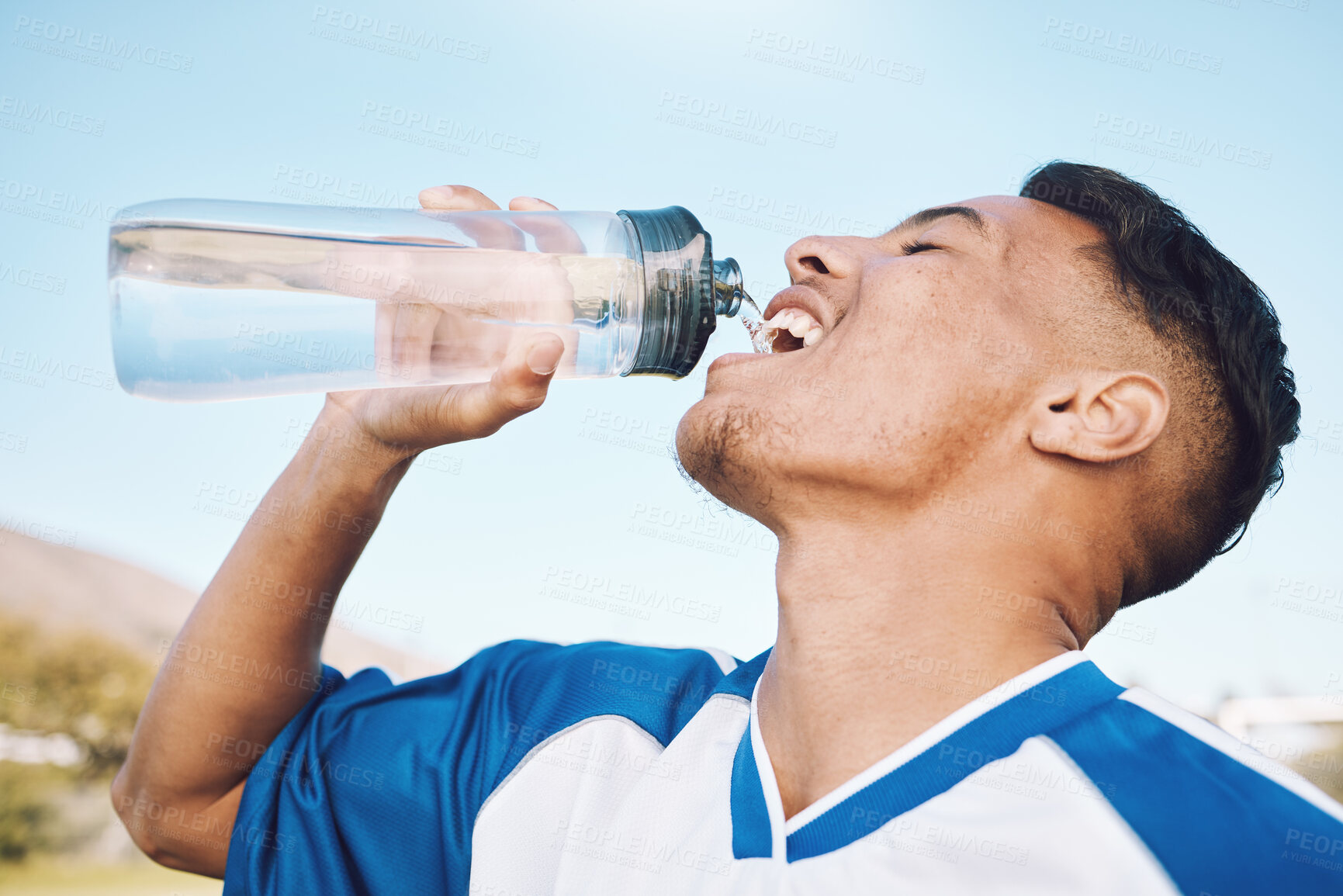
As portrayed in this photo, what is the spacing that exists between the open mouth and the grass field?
949 inches

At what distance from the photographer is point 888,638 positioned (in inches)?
54.2

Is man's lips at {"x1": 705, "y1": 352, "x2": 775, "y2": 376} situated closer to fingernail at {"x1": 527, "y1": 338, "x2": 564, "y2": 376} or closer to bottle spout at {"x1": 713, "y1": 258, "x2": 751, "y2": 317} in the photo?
bottle spout at {"x1": 713, "y1": 258, "x2": 751, "y2": 317}

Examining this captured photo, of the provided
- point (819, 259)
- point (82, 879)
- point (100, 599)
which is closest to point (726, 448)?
point (819, 259)

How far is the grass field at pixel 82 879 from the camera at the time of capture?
21562 millimetres

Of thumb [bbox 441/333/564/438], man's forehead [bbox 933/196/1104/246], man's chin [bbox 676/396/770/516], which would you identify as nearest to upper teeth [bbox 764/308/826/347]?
man's chin [bbox 676/396/770/516]

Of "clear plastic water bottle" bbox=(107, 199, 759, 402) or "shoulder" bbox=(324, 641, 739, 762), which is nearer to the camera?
"clear plastic water bottle" bbox=(107, 199, 759, 402)

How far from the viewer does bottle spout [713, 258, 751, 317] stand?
160 cm

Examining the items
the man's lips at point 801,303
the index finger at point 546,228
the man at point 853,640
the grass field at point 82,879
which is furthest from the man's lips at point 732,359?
the grass field at point 82,879

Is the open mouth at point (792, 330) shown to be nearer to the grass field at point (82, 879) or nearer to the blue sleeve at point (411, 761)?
the blue sleeve at point (411, 761)

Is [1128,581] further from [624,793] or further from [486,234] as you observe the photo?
[486,234]

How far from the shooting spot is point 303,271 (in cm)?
164

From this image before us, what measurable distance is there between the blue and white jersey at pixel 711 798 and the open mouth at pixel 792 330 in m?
0.63

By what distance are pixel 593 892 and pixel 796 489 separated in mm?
700

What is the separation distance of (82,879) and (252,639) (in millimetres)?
28778
